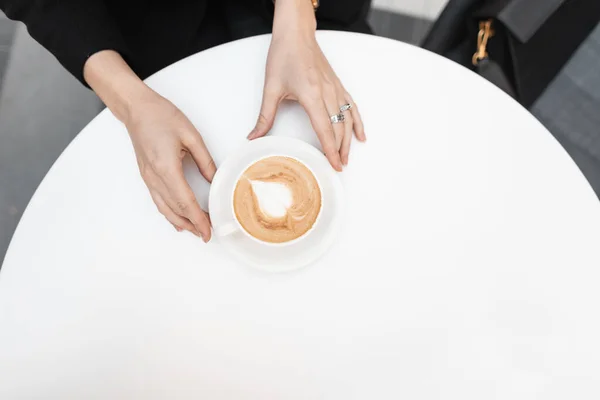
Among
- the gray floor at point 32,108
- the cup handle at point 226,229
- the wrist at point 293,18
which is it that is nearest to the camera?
the cup handle at point 226,229

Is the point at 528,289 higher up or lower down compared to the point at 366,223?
lower down

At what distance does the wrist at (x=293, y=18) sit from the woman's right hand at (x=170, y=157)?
7.8 inches

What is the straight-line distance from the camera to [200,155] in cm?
61

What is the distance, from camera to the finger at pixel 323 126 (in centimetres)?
61

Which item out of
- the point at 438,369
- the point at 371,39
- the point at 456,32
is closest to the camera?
the point at 438,369

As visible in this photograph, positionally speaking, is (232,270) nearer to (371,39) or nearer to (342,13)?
(371,39)

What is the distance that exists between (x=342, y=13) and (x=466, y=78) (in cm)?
33

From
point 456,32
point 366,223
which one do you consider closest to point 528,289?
point 366,223

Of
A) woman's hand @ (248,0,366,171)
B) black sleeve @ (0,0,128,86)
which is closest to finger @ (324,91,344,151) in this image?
woman's hand @ (248,0,366,171)

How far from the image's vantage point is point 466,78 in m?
0.65

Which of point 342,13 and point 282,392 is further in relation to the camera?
point 342,13

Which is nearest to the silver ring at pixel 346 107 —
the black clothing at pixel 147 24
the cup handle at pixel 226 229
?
the cup handle at pixel 226 229

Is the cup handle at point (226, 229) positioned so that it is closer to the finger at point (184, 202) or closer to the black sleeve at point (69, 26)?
the finger at point (184, 202)

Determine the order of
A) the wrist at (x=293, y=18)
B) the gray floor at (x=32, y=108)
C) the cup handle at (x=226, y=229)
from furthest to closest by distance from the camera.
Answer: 1. the gray floor at (x=32, y=108)
2. the wrist at (x=293, y=18)
3. the cup handle at (x=226, y=229)
